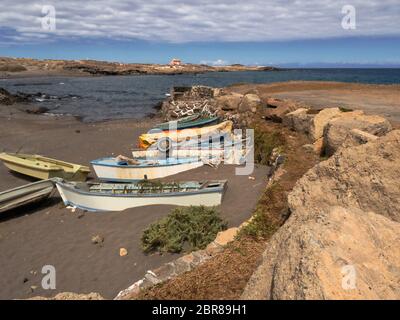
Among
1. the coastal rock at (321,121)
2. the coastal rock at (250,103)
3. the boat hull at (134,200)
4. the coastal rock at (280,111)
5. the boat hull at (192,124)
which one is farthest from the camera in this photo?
the boat hull at (192,124)

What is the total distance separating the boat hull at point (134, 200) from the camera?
1240 cm

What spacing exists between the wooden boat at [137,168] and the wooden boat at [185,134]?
4.39 m

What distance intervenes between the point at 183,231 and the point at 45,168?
9493mm

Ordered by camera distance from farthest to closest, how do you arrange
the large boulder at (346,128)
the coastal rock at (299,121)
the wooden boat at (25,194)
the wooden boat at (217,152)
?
the wooden boat at (217,152) < the coastal rock at (299,121) < the wooden boat at (25,194) < the large boulder at (346,128)

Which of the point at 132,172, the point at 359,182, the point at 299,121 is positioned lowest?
the point at 132,172

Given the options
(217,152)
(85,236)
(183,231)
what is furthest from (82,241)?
(217,152)

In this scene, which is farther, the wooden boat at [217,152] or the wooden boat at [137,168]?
the wooden boat at [217,152]

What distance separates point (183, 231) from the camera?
9.41 m

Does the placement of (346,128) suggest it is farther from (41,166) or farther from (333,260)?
(41,166)

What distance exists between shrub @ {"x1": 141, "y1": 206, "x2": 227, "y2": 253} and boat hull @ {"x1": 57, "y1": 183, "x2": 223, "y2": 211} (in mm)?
2118

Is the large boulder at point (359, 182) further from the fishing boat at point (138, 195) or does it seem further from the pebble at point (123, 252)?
the fishing boat at point (138, 195)

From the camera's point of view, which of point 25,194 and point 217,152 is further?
point 217,152

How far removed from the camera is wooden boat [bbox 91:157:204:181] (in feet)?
52.3

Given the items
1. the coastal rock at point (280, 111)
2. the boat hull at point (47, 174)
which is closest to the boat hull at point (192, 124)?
the coastal rock at point (280, 111)
